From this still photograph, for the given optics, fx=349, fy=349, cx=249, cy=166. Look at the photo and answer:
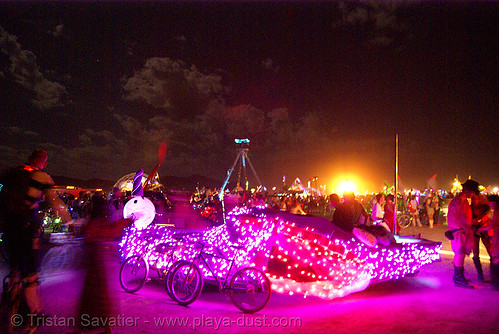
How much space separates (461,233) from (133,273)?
5917 millimetres

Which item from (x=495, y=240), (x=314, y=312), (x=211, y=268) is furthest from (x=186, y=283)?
(x=495, y=240)

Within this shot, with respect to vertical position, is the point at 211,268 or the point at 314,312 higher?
the point at 211,268

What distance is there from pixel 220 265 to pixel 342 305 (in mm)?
1903

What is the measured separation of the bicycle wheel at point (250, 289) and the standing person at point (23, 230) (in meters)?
2.45

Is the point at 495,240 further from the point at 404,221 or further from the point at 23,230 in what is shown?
the point at 404,221

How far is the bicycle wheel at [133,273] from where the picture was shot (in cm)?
584

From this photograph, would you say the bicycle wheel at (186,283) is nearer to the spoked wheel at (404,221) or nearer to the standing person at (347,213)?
the standing person at (347,213)

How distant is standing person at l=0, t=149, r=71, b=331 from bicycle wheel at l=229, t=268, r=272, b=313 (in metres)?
2.45

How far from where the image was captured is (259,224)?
5.47m

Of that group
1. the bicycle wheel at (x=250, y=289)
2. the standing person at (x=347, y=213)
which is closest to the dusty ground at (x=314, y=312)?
the bicycle wheel at (x=250, y=289)

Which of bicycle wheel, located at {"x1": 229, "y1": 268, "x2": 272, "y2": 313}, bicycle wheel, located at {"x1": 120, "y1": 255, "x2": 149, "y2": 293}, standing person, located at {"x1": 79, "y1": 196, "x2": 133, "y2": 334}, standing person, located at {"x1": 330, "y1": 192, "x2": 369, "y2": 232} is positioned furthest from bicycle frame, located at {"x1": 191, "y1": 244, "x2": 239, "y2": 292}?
standing person, located at {"x1": 330, "y1": 192, "x2": 369, "y2": 232}

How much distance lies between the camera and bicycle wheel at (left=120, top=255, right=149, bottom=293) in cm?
584

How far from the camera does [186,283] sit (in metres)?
5.24

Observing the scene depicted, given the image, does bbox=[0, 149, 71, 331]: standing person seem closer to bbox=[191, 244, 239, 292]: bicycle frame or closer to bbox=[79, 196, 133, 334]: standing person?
bbox=[79, 196, 133, 334]: standing person
